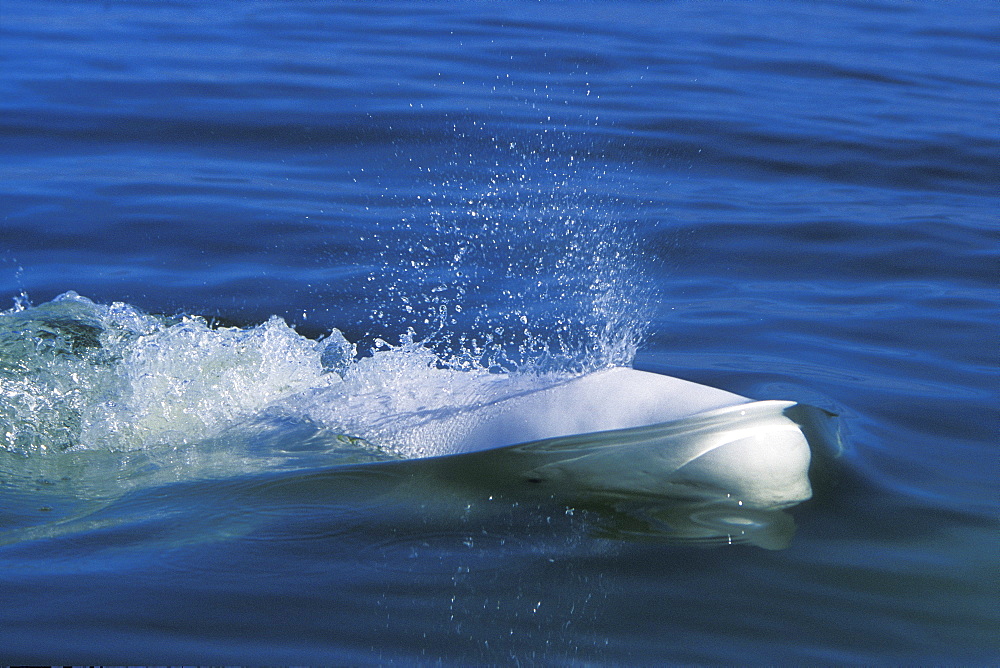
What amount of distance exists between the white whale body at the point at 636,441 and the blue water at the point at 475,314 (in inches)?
5.2

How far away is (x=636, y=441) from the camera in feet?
11.4

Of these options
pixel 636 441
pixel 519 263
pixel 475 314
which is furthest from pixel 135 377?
pixel 519 263

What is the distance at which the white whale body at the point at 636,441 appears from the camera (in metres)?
3.38

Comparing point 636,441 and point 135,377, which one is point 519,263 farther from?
point 636,441

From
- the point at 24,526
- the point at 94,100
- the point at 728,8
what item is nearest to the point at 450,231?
the point at 24,526

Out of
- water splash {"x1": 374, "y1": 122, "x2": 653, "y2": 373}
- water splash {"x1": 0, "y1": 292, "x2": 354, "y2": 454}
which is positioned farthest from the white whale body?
water splash {"x1": 0, "y1": 292, "x2": 354, "y2": 454}

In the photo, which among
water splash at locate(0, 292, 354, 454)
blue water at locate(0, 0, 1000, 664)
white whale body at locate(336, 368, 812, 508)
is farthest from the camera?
water splash at locate(0, 292, 354, 454)

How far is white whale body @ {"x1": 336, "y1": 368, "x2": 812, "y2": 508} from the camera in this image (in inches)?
133

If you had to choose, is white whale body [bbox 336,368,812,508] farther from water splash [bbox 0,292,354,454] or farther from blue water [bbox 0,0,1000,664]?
water splash [bbox 0,292,354,454]

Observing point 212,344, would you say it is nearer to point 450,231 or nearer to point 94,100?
point 450,231

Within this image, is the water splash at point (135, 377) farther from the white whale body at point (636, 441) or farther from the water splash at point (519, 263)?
the white whale body at point (636, 441)

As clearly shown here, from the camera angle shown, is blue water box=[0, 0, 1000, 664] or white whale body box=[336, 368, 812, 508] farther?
white whale body box=[336, 368, 812, 508]

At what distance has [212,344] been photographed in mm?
4750

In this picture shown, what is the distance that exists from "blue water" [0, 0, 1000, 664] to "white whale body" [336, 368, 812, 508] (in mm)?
132
